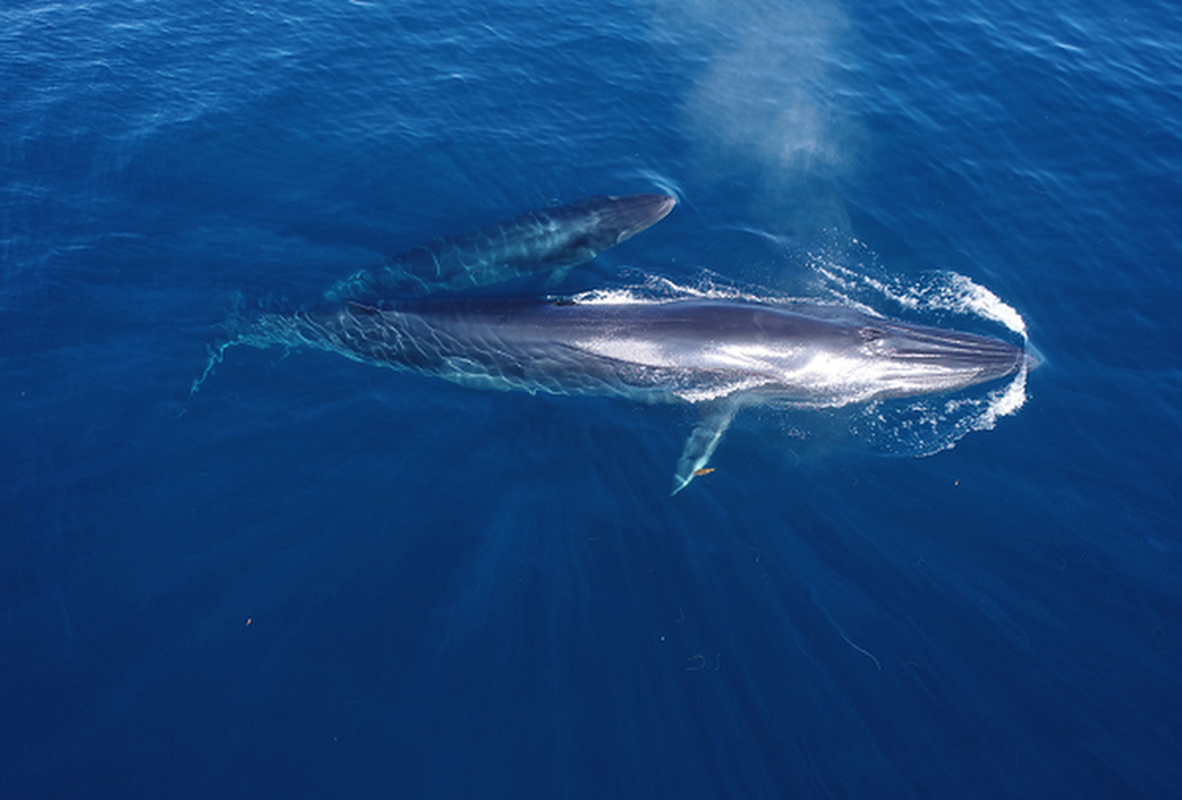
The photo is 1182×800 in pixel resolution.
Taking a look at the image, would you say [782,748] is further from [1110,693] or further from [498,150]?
[498,150]

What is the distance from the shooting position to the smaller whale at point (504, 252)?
2050 centimetres

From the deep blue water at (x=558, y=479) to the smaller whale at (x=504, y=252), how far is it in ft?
3.08

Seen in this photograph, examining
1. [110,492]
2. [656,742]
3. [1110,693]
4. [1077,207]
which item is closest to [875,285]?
[1077,207]

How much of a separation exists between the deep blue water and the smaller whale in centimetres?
94

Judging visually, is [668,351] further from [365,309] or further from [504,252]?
[365,309]

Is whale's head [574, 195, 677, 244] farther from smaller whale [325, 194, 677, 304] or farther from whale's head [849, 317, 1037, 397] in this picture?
whale's head [849, 317, 1037, 397]

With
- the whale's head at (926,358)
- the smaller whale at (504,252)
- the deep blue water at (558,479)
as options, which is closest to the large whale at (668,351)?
the whale's head at (926,358)

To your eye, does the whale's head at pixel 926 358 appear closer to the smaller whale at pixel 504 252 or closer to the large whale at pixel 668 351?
the large whale at pixel 668 351

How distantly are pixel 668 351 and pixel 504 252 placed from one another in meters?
6.92

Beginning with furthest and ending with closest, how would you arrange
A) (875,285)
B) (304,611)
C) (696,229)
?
(696,229) < (875,285) < (304,611)

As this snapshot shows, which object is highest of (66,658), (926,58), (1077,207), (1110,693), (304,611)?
(926,58)

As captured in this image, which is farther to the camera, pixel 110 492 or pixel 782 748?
pixel 110 492

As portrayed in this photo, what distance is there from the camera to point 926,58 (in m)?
30.5

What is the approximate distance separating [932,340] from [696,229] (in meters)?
8.38
